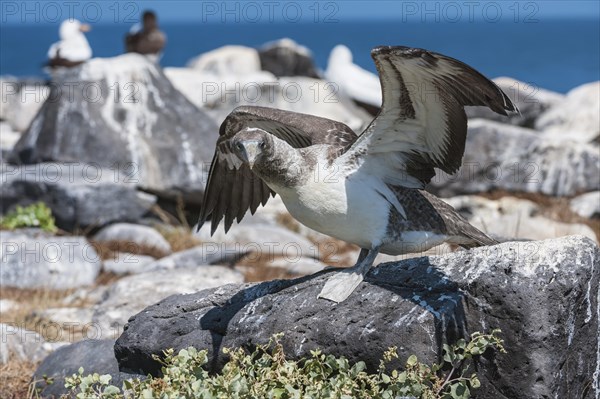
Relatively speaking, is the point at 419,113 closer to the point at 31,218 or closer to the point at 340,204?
the point at 340,204

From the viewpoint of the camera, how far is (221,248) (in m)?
12.3

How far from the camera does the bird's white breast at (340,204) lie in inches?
235

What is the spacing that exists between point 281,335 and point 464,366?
104cm

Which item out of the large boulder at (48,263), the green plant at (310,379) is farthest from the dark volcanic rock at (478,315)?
the large boulder at (48,263)

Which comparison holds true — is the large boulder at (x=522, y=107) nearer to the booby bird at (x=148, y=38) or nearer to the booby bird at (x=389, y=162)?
the booby bird at (x=148, y=38)

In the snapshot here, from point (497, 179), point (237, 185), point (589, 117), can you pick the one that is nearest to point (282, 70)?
point (589, 117)

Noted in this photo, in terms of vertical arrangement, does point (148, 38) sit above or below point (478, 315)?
above

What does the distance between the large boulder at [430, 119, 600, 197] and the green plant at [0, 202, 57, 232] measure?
19.6ft

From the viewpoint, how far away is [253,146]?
5.64 m

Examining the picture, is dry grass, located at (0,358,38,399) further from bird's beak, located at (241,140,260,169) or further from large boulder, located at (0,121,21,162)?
large boulder, located at (0,121,21,162)

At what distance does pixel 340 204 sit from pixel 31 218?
8.08m

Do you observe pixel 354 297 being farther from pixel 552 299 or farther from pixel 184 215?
pixel 184 215

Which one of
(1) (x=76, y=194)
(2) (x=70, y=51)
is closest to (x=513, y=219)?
(1) (x=76, y=194)

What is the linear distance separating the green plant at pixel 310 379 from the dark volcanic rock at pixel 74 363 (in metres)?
1.57
